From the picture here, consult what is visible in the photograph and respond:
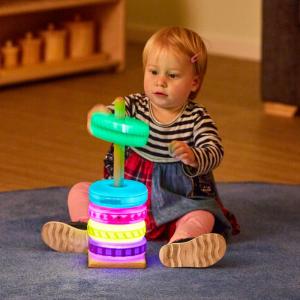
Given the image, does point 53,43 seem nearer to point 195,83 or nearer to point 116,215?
point 195,83

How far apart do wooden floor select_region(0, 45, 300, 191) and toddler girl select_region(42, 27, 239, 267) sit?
51cm

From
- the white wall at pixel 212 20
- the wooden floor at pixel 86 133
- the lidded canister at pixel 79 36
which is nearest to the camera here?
the wooden floor at pixel 86 133

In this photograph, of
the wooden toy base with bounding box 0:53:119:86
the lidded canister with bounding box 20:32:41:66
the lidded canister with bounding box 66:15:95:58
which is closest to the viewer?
the wooden toy base with bounding box 0:53:119:86

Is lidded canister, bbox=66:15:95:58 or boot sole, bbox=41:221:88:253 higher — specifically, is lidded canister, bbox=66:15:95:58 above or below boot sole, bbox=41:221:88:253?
below

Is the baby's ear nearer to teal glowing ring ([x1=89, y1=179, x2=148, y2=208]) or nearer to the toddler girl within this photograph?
the toddler girl

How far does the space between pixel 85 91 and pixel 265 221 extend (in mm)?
1516

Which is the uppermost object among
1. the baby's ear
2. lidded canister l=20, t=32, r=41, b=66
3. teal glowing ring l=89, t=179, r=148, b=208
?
the baby's ear

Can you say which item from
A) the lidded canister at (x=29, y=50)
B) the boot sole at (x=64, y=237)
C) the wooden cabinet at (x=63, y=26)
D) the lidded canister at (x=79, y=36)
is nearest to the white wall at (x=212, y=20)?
the wooden cabinet at (x=63, y=26)

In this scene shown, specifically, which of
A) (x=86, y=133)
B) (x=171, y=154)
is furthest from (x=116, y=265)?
(x=86, y=133)

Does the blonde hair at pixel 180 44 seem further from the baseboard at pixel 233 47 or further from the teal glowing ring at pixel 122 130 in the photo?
the baseboard at pixel 233 47

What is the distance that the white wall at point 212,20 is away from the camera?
162 inches

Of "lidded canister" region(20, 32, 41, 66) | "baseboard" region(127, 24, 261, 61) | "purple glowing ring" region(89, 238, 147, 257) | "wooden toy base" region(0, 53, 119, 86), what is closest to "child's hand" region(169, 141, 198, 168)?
"purple glowing ring" region(89, 238, 147, 257)

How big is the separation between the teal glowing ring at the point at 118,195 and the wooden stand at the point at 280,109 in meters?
1.47

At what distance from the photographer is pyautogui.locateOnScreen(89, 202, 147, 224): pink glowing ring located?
1.78 meters
